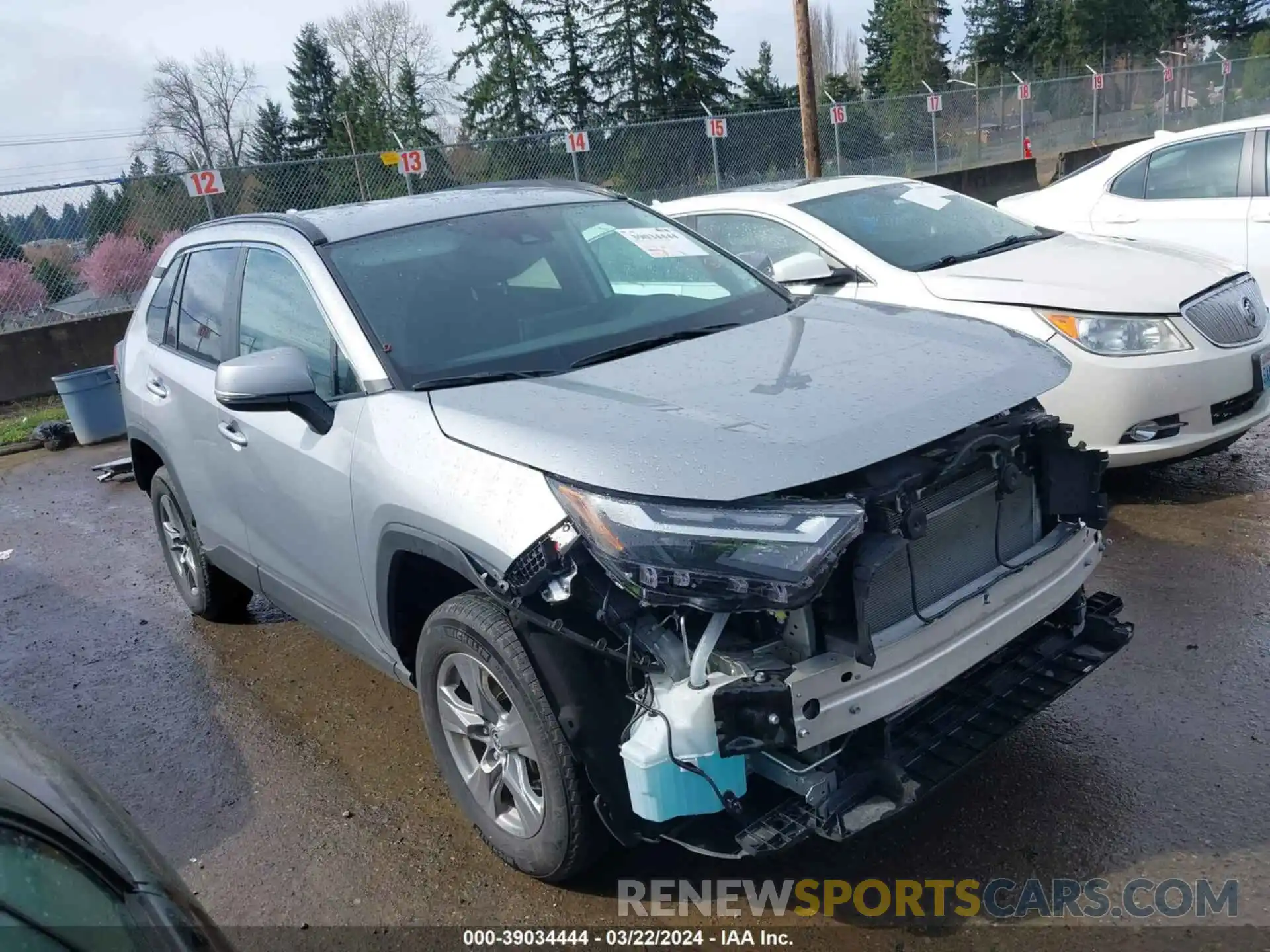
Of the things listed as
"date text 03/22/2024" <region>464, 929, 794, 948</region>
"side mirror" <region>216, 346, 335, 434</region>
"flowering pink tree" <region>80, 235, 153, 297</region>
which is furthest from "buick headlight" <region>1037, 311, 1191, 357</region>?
"flowering pink tree" <region>80, 235, 153, 297</region>

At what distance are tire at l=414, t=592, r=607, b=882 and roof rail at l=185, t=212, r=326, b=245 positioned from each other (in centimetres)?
154

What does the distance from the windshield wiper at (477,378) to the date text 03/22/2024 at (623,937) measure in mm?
1573

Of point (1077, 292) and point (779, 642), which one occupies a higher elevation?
point (1077, 292)

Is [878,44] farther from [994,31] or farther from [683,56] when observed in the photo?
[683,56]

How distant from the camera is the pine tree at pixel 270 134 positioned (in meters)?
51.8

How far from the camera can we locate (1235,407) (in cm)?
507

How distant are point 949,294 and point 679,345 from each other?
104 inches

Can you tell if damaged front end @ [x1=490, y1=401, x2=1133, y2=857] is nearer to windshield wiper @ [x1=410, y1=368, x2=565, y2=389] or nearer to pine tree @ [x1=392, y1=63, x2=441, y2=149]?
windshield wiper @ [x1=410, y1=368, x2=565, y2=389]

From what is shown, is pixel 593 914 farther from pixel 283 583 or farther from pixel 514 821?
pixel 283 583

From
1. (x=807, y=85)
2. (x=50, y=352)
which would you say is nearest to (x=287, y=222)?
(x=50, y=352)

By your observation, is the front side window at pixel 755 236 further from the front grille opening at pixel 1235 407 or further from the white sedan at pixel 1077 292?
the front grille opening at pixel 1235 407

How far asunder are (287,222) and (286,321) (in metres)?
0.44

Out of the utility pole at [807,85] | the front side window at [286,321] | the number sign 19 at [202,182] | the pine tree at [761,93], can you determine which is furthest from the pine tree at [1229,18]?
the front side window at [286,321]

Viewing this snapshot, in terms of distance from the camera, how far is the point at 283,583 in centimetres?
399
